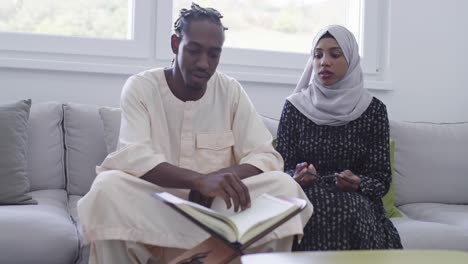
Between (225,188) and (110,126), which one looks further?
(110,126)

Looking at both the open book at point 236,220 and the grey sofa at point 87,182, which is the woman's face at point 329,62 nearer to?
the grey sofa at point 87,182

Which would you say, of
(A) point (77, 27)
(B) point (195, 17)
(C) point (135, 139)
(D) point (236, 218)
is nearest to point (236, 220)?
(D) point (236, 218)

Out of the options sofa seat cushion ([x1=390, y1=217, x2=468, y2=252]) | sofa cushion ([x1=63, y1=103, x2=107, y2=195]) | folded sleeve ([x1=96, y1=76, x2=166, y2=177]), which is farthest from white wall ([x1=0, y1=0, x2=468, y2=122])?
folded sleeve ([x1=96, y1=76, x2=166, y2=177])

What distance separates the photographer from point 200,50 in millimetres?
2049

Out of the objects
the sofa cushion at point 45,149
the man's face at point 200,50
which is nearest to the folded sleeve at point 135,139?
the man's face at point 200,50

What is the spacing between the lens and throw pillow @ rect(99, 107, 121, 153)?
8.32 ft

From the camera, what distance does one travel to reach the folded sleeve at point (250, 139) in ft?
6.84

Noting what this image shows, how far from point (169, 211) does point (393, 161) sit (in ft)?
4.68

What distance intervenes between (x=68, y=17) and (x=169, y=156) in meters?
1.24

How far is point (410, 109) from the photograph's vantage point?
3414 mm

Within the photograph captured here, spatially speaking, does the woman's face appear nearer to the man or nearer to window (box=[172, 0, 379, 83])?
the man

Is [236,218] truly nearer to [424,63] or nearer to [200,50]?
[200,50]

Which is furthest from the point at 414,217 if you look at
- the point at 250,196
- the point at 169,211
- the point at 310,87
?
the point at 169,211

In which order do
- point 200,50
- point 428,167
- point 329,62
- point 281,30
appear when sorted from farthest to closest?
point 281,30, point 428,167, point 329,62, point 200,50
